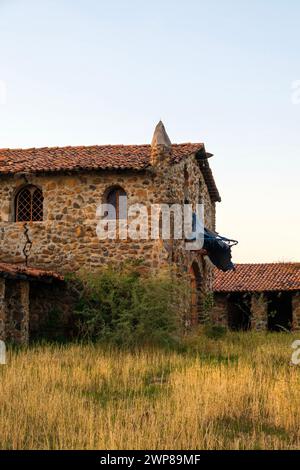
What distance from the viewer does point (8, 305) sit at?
16828 millimetres

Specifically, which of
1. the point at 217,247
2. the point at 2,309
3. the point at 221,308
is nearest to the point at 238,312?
the point at 221,308

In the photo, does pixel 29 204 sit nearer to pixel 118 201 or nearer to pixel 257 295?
pixel 118 201

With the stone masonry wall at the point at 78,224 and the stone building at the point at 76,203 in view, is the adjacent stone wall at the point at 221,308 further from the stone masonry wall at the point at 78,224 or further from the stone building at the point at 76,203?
the stone masonry wall at the point at 78,224

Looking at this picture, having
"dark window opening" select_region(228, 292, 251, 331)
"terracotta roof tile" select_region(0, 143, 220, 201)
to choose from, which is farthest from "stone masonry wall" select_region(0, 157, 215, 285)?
"dark window opening" select_region(228, 292, 251, 331)

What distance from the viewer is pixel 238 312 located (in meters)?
33.0

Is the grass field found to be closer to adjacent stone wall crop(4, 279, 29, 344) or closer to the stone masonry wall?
adjacent stone wall crop(4, 279, 29, 344)

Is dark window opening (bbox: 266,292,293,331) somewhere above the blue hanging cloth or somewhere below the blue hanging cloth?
below

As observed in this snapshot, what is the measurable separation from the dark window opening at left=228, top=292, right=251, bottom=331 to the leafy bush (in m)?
13.1

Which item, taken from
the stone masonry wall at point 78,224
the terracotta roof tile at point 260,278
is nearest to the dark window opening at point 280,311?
the terracotta roof tile at point 260,278

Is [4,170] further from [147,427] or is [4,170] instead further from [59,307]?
[147,427]

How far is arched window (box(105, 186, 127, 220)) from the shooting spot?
1895 cm

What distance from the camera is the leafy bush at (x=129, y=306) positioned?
661 inches

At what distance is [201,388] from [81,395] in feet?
6.14

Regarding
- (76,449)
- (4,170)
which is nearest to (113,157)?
(4,170)
